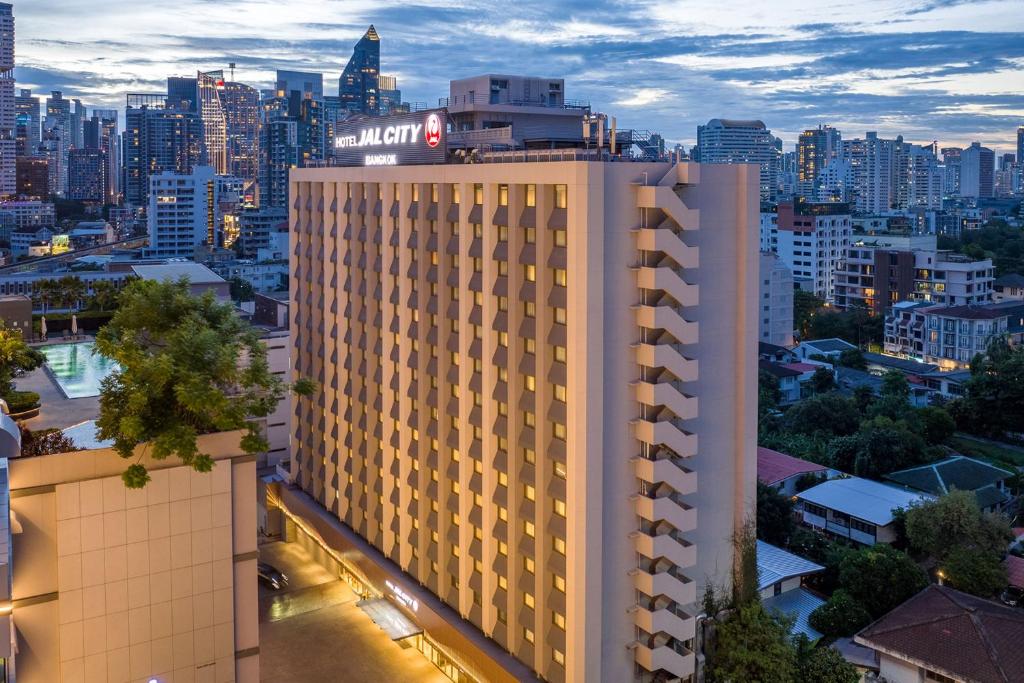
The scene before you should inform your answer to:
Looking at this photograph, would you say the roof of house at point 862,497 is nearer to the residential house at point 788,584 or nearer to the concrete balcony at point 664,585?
the residential house at point 788,584

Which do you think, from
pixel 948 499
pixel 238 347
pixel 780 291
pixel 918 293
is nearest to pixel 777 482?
pixel 948 499

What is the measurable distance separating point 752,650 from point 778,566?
13833mm

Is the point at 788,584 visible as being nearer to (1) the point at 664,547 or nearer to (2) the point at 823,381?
(1) the point at 664,547

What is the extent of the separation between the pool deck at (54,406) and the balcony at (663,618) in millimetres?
19345

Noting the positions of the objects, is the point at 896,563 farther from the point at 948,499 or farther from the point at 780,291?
the point at 780,291

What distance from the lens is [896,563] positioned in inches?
1677

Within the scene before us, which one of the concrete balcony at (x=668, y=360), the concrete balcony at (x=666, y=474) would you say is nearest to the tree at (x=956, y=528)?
the concrete balcony at (x=666, y=474)

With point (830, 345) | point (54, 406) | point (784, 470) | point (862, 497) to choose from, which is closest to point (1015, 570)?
point (862, 497)

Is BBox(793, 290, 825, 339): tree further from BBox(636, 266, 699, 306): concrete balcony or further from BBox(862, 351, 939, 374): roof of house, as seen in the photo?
BBox(636, 266, 699, 306): concrete balcony

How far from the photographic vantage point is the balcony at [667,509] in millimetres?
30438

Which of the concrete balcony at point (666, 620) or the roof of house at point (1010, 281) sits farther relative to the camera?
the roof of house at point (1010, 281)

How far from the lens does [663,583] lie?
101 feet

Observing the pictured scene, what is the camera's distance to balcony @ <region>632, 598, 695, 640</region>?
3091 cm

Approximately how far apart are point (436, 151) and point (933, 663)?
2848 cm
